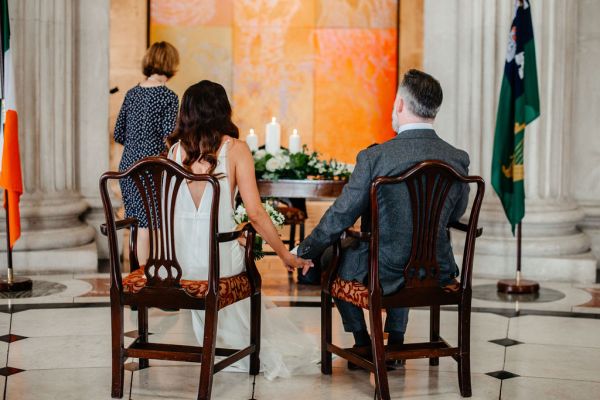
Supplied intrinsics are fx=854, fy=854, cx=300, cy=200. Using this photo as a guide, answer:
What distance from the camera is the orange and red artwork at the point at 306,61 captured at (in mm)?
12016

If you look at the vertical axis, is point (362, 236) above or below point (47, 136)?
below

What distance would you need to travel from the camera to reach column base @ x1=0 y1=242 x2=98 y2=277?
6.88 meters

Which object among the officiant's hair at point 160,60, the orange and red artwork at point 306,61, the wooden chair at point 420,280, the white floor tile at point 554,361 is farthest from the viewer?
the orange and red artwork at point 306,61

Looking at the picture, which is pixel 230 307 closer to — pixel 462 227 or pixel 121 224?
pixel 121 224

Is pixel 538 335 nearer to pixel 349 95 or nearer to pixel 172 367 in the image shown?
pixel 172 367

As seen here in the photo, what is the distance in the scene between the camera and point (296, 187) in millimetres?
6266

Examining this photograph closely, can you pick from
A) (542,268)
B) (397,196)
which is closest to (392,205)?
(397,196)

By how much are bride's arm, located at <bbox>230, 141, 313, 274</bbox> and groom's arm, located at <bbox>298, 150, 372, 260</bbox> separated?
0.12 metres

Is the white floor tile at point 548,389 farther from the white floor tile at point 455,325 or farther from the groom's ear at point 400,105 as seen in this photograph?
the groom's ear at point 400,105

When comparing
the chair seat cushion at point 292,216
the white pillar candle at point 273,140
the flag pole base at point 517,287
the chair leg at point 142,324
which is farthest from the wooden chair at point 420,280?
the chair seat cushion at point 292,216

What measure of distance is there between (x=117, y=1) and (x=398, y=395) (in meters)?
9.26

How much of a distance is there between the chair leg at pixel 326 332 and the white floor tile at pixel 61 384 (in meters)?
0.93

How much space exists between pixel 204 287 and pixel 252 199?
48 centimetres

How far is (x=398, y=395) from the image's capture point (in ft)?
12.4
